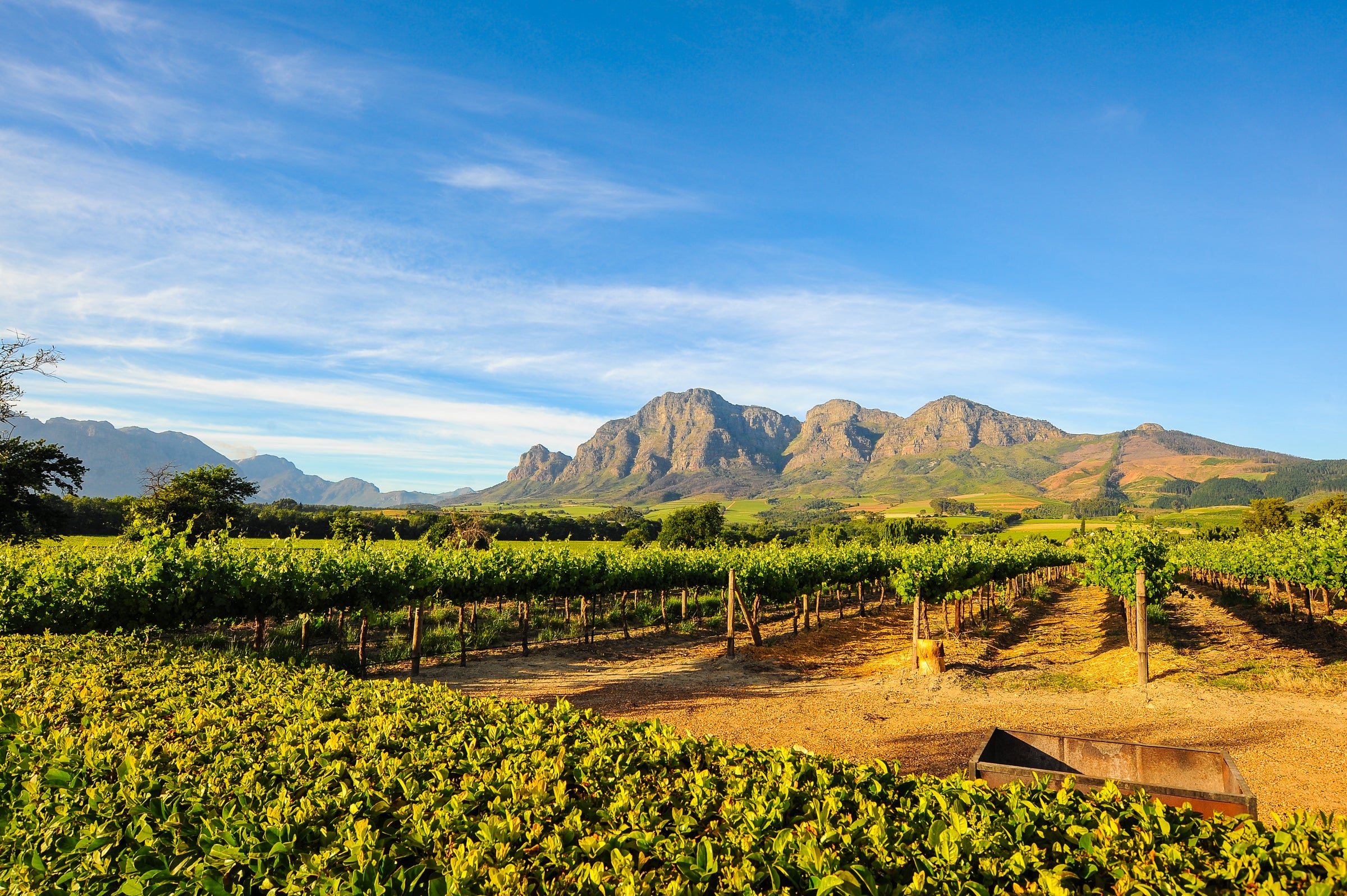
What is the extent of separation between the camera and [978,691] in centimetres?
1276

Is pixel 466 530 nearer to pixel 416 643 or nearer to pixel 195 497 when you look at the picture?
pixel 195 497

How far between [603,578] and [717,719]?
29.1 feet

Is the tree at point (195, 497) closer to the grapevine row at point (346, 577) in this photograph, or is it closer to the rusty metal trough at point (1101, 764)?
the grapevine row at point (346, 577)

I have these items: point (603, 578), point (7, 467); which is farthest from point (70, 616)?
point (7, 467)

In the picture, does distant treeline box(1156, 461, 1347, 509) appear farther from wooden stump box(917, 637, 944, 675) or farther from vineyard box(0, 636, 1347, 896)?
vineyard box(0, 636, 1347, 896)

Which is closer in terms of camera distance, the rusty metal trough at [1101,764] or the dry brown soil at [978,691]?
the rusty metal trough at [1101,764]

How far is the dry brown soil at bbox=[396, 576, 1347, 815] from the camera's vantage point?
9.28 meters

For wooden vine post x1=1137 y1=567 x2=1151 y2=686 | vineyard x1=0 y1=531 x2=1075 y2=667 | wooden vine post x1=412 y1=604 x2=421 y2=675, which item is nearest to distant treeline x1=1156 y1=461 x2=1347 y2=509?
vineyard x1=0 y1=531 x2=1075 y2=667

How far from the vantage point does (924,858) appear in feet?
7.18

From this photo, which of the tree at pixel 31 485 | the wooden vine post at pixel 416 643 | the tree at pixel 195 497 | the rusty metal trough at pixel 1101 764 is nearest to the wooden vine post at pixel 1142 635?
the rusty metal trough at pixel 1101 764

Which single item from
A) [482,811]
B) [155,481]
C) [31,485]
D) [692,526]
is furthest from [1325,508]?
[155,481]

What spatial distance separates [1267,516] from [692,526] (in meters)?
67.4

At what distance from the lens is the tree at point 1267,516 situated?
69.2m

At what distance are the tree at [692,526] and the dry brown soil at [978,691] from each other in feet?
173
